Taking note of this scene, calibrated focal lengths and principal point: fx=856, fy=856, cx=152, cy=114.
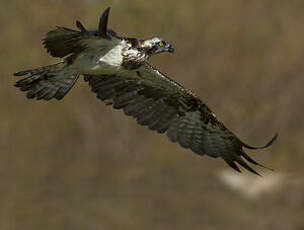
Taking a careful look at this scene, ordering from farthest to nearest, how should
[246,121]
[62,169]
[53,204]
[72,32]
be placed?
[246,121], [62,169], [53,204], [72,32]

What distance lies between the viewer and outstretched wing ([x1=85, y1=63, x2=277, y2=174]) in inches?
348

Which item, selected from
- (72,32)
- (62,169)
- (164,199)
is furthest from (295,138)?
(72,32)


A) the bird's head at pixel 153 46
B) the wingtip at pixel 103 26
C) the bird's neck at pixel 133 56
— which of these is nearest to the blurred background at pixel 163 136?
the bird's head at pixel 153 46

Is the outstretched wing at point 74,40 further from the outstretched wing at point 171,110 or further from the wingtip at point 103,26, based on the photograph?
the outstretched wing at point 171,110

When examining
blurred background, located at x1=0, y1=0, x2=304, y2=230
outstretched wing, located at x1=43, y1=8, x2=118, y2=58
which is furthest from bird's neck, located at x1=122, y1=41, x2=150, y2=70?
blurred background, located at x1=0, y1=0, x2=304, y2=230

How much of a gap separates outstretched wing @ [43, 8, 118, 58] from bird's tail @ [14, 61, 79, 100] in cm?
48

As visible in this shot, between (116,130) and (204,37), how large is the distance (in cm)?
269

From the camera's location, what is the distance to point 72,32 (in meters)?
7.30

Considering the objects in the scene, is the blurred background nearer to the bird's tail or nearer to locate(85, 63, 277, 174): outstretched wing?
locate(85, 63, 277, 174): outstretched wing

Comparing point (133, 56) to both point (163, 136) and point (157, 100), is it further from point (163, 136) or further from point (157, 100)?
point (163, 136)

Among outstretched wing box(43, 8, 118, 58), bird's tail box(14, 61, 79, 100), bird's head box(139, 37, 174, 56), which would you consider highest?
bird's head box(139, 37, 174, 56)

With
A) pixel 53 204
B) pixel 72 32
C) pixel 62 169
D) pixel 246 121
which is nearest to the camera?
pixel 72 32

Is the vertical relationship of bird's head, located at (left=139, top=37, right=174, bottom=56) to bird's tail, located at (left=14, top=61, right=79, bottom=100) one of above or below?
above

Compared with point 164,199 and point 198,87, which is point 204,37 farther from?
point 164,199
